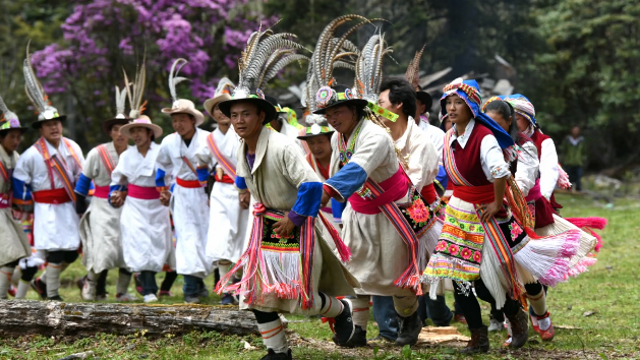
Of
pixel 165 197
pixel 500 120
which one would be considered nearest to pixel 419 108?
pixel 500 120

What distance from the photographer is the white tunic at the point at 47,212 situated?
8531mm

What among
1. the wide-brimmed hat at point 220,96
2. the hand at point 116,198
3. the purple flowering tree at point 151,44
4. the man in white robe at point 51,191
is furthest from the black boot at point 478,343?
the purple flowering tree at point 151,44

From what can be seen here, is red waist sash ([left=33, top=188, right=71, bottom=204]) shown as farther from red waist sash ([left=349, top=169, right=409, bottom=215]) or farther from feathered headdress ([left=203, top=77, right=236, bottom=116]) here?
red waist sash ([left=349, top=169, right=409, bottom=215])

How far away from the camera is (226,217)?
8.03 m

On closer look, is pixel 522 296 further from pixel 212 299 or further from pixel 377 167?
pixel 212 299

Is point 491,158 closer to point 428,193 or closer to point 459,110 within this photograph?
point 459,110

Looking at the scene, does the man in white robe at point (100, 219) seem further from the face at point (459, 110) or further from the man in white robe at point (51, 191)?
the face at point (459, 110)

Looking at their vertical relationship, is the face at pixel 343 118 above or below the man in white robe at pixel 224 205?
above

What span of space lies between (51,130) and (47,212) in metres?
0.94

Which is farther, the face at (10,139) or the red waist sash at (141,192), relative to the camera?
the red waist sash at (141,192)

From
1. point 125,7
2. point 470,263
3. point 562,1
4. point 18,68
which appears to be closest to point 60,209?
point 470,263

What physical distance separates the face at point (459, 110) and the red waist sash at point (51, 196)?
530 cm

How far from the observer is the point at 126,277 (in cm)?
922

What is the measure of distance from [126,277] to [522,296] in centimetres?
544
